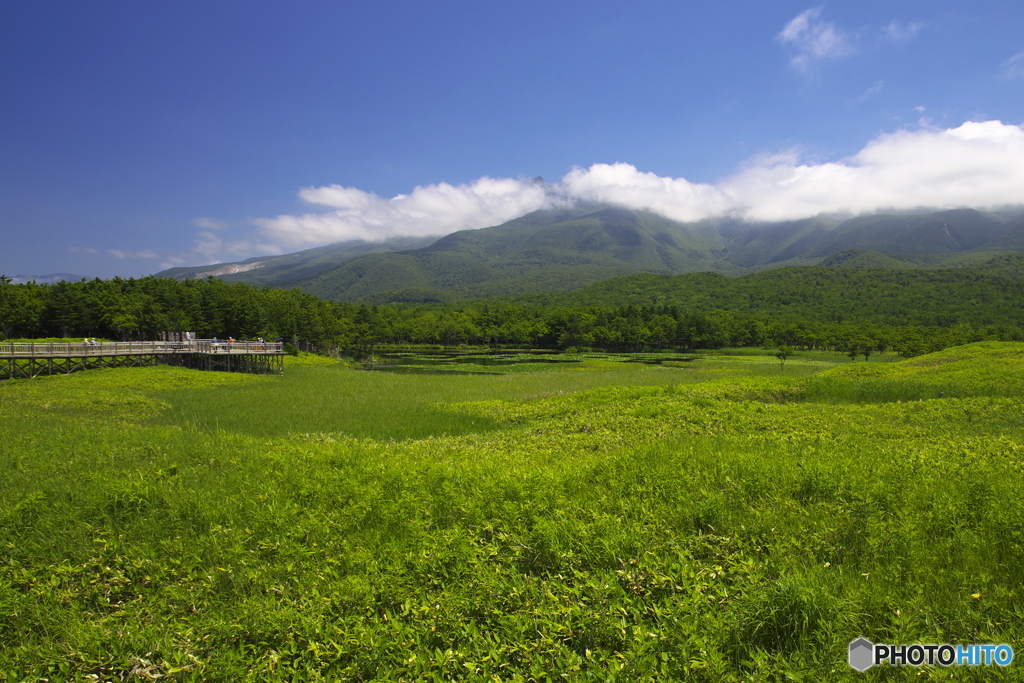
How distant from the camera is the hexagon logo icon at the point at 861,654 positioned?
3.80 meters

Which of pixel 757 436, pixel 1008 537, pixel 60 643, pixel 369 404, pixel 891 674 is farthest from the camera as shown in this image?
pixel 369 404

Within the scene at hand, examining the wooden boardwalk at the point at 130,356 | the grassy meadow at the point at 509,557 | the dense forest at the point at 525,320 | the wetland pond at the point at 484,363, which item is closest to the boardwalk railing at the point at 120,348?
the wooden boardwalk at the point at 130,356

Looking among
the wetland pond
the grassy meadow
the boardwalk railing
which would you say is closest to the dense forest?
the wetland pond

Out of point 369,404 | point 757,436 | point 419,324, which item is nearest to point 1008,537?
point 757,436

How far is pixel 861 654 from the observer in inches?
153

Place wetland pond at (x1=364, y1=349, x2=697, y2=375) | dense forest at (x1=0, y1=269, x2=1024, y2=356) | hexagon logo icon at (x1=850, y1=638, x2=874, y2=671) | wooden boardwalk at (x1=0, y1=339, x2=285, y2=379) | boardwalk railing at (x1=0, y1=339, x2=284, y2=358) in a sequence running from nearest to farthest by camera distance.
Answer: hexagon logo icon at (x1=850, y1=638, x2=874, y2=671), boardwalk railing at (x1=0, y1=339, x2=284, y2=358), wooden boardwalk at (x1=0, y1=339, x2=285, y2=379), wetland pond at (x1=364, y1=349, x2=697, y2=375), dense forest at (x1=0, y1=269, x2=1024, y2=356)

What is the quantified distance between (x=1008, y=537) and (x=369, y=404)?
79.7 ft

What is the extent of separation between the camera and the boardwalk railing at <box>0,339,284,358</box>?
108ft

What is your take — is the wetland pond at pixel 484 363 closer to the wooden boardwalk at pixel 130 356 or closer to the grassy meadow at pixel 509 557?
the wooden boardwalk at pixel 130 356

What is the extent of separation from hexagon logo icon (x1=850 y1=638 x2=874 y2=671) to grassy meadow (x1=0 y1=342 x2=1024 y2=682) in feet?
0.35

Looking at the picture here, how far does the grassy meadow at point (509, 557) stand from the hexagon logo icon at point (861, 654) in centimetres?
11

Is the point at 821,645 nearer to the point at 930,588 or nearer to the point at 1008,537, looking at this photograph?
the point at 930,588

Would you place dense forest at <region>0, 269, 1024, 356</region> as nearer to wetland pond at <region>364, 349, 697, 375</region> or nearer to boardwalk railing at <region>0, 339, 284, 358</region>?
wetland pond at <region>364, 349, 697, 375</region>

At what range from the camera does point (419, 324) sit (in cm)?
13162
